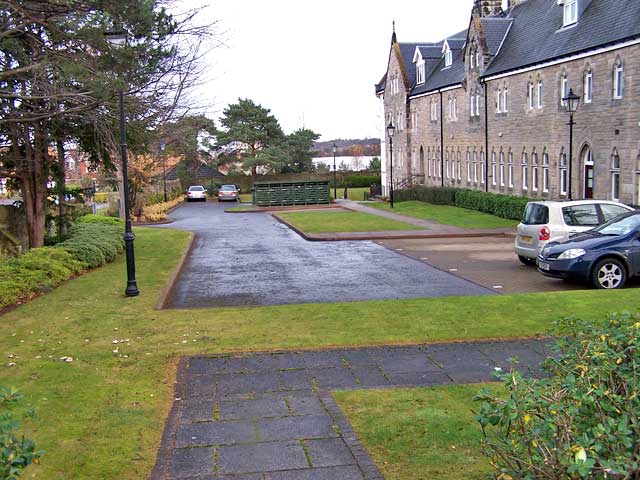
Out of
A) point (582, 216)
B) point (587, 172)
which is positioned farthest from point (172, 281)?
point (587, 172)

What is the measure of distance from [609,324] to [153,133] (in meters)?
17.3

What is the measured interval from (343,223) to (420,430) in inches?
1050

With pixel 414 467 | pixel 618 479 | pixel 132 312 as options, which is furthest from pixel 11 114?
pixel 618 479

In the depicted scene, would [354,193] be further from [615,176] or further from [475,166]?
[615,176]

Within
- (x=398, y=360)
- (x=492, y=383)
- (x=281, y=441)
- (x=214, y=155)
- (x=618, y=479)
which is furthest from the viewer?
(x=214, y=155)

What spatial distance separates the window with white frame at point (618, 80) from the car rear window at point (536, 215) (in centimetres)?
1013

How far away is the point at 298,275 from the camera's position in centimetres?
1742

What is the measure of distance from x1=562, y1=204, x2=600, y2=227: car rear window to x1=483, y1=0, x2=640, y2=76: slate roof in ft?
32.6

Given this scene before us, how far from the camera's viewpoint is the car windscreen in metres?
14.0

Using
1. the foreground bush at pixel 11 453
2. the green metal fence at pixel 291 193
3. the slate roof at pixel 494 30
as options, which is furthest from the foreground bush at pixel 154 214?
the foreground bush at pixel 11 453

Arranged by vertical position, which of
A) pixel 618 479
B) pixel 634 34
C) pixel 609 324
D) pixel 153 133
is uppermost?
pixel 634 34

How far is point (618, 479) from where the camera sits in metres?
3.37

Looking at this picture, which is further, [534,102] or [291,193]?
[291,193]

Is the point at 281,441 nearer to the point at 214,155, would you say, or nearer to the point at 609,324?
the point at 609,324
